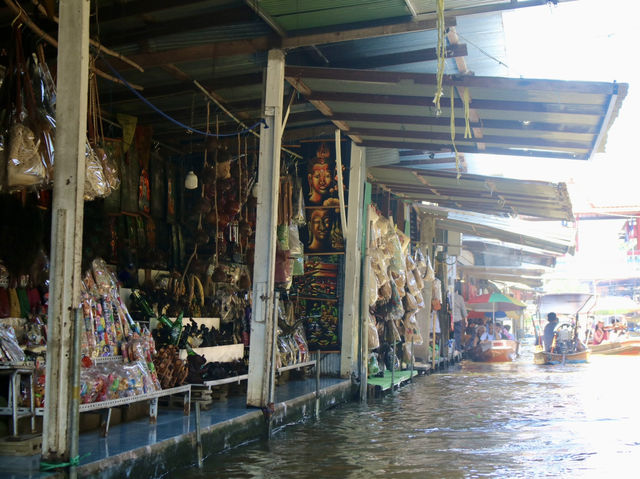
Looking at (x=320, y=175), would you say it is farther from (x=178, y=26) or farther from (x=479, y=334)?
(x=479, y=334)

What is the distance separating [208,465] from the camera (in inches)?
254

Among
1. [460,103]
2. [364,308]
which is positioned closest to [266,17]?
[460,103]

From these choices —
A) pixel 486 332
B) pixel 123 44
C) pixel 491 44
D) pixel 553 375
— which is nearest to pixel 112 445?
pixel 123 44

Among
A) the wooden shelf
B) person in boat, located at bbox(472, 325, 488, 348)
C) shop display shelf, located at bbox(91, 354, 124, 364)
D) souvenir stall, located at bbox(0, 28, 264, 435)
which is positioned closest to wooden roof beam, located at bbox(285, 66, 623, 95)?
souvenir stall, located at bbox(0, 28, 264, 435)

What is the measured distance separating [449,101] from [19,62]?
5237mm

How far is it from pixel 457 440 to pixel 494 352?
1713 centimetres

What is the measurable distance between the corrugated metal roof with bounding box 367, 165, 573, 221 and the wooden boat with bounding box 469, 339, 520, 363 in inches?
377

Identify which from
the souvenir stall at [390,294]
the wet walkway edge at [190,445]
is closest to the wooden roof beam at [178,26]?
the wet walkway edge at [190,445]

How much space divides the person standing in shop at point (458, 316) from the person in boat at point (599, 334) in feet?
26.9

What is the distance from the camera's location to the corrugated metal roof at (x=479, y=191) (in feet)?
40.8

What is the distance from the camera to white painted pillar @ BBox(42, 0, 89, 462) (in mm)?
4832

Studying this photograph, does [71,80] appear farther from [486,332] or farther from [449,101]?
[486,332]

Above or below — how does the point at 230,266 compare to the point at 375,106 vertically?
below

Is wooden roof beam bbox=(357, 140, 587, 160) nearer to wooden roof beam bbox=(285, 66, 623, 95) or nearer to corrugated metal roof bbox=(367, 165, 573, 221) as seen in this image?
corrugated metal roof bbox=(367, 165, 573, 221)
